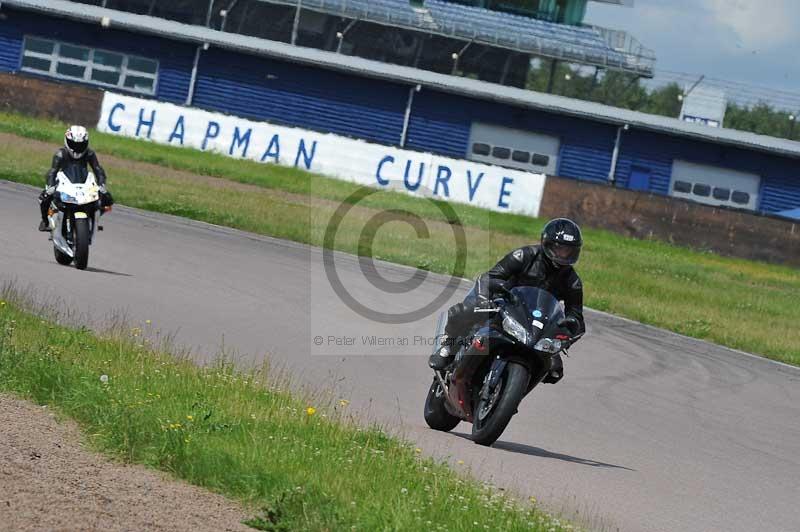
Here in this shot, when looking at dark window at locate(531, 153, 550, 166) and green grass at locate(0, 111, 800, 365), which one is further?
dark window at locate(531, 153, 550, 166)

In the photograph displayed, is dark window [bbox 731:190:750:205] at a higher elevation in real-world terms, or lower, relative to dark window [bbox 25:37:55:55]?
lower

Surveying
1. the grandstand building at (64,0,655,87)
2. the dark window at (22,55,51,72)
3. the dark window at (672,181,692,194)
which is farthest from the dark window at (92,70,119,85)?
the dark window at (672,181,692,194)

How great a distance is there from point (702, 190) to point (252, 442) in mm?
42657

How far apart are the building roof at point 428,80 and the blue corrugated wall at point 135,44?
21.7 inches

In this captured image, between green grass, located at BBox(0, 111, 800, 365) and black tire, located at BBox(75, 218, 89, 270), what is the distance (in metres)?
8.89

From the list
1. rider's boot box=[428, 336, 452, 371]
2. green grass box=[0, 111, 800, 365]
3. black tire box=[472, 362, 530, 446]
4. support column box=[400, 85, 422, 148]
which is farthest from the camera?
support column box=[400, 85, 422, 148]

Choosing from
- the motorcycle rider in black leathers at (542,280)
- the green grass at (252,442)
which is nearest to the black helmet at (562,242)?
the motorcycle rider in black leathers at (542,280)

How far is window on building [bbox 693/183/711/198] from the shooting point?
48156mm

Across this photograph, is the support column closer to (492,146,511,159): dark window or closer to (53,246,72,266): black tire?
(492,146,511,159): dark window

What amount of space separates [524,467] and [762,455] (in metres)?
3.34

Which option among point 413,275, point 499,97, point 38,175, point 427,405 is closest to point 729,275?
point 413,275

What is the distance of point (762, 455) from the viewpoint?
11109mm

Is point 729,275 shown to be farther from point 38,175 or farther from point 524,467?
point 524,467

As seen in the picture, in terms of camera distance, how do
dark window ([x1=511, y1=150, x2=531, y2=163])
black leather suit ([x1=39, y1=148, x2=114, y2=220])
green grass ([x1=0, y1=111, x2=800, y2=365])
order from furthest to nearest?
dark window ([x1=511, y1=150, x2=531, y2=163])
green grass ([x1=0, y1=111, x2=800, y2=365])
black leather suit ([x1=39, y1=148, x2=114, y2=220])
